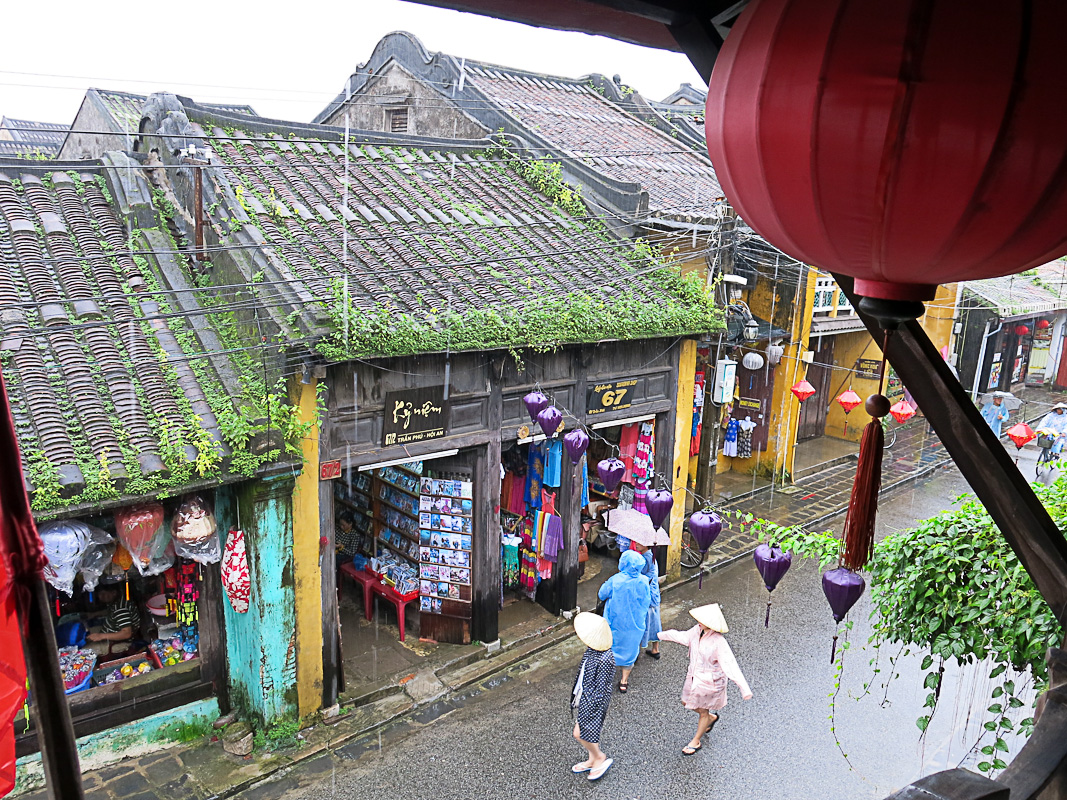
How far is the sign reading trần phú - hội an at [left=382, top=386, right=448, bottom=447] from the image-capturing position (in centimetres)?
861

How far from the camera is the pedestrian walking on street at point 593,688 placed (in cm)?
746

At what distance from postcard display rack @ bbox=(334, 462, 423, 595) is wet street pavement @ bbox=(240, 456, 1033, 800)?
194cm

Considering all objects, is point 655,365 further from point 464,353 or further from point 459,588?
point 459,588

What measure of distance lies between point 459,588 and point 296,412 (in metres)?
3.61

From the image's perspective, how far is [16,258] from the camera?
25.4ft

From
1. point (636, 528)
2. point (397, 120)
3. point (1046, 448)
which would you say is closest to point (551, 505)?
point (636, 528)

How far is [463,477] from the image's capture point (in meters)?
A: 9.74

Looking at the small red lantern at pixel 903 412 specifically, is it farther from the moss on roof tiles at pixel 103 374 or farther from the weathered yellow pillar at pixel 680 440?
the moss on roof tiles at pixel 103 374

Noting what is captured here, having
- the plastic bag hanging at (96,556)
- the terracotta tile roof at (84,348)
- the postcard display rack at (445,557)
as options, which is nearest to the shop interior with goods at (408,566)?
the postcard display rack at (445,557)

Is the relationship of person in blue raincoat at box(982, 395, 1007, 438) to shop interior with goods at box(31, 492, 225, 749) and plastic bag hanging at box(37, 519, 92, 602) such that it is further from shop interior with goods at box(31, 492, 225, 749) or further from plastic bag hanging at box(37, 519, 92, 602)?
plastic bag hanging at box(37, 519, 92, 602)

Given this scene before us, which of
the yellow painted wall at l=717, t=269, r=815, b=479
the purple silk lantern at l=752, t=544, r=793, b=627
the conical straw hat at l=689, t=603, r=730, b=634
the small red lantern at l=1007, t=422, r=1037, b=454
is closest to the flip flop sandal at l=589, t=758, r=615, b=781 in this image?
the conical straw hat at l=689, t=603, r=730, b=634

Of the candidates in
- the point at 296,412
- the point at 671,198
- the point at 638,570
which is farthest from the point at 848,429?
the point at 296,412

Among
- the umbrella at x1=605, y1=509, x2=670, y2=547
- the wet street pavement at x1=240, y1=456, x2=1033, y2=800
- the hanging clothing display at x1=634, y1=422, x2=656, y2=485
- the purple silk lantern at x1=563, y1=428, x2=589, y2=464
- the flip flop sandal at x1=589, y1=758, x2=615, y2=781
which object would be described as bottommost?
the wet street pavement at x1=240, y1=456, x2=1033, y2=800

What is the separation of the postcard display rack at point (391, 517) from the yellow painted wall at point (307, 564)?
183 cm
